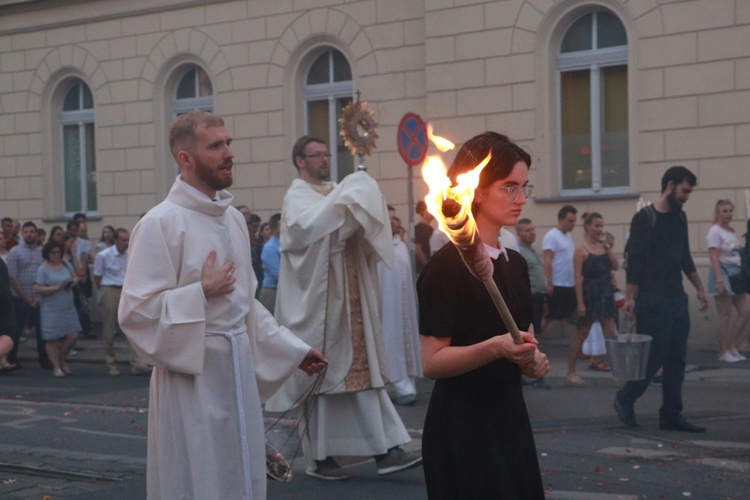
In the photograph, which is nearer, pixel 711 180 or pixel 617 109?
pixel 711 180

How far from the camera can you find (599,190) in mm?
15750

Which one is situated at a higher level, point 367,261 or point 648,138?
point 648,138

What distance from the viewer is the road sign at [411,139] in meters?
12.6

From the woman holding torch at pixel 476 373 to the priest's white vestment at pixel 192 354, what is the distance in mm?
1153

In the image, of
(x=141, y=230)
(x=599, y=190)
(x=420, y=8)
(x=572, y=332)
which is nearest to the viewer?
(x=141, y=230)

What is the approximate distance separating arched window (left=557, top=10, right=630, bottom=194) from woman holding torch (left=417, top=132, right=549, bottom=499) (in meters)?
12.2

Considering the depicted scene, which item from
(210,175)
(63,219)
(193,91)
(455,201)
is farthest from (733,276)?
(63,219)

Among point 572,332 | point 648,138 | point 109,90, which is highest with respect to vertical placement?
point 109,90

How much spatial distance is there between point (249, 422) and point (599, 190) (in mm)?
11727

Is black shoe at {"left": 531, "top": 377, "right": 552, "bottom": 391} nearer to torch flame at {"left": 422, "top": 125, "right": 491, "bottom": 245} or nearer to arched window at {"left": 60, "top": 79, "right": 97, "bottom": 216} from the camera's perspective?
torch flame at {"left": 422, "top": 125, "right": 491, "bottom": 245}

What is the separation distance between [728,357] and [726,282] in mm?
919

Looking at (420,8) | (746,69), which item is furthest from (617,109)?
(420,8)

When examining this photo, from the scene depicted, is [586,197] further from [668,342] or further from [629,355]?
[629,355]

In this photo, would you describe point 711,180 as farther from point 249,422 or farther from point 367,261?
point 249,422
